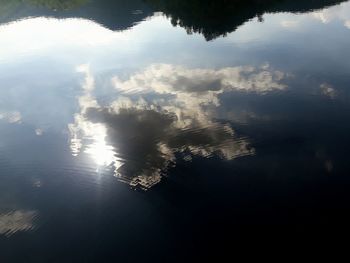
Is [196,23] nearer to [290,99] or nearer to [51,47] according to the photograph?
[51,47]

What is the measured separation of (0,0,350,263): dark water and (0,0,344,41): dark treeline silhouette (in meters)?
13.9

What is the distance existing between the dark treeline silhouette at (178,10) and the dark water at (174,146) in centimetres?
1388

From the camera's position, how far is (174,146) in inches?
1730

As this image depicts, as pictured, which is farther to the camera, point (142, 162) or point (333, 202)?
point (142, 162)

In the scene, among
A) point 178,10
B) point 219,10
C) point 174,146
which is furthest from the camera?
point 178,10

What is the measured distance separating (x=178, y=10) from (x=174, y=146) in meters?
83.9

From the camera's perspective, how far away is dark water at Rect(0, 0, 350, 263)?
106ft

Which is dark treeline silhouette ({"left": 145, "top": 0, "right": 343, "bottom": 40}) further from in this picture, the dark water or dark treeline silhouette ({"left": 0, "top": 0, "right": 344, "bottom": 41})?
the dark water

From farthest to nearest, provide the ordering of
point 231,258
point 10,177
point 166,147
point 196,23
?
point 196,23 < point 166,147 < point 10,177 < point 231,258

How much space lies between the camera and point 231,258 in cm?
2966

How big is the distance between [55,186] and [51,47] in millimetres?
55471

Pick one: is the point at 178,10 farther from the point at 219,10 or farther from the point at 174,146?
the point at 174,146

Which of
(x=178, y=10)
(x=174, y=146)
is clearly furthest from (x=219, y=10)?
(x=174, y=146)

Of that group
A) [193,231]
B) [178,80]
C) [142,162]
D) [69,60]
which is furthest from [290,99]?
[69,60]
